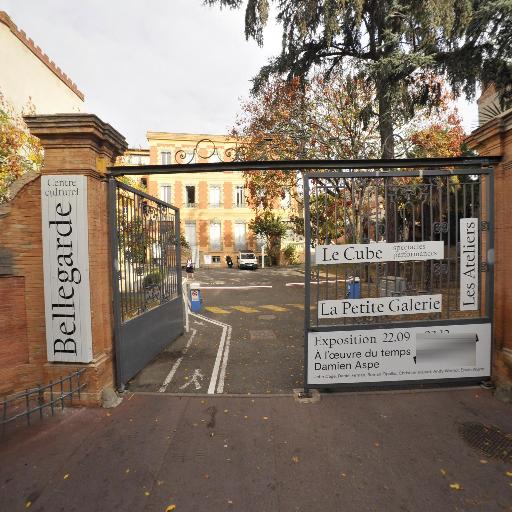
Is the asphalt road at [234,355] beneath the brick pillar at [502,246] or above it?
beneath

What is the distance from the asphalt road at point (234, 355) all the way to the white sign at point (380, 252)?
227cm

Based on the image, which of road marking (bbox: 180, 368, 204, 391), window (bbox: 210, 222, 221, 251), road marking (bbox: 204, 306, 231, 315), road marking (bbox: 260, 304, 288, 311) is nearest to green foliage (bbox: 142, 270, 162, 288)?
road marking (bbox: 180, 368, 204, 391)

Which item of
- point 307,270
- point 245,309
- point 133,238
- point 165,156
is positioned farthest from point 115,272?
point 165,156

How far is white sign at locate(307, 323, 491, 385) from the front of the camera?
4520 millimetres

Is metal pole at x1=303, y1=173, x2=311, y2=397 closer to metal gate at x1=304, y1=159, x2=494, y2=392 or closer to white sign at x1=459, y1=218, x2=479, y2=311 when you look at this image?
metal gate at x1=304, y1=159, x2=494, y2=392

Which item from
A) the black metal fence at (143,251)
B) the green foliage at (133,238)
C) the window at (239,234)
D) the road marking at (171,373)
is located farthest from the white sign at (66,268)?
the window at (239,234)

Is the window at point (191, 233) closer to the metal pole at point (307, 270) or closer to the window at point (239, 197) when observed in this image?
the window at point (239, 197)

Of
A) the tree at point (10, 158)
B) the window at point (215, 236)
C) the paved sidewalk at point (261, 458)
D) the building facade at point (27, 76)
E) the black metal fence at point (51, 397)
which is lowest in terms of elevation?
the paved sidewalk at point (261, 458)

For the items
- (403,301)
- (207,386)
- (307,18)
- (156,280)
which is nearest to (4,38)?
(307,18)

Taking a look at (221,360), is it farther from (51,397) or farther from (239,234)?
(239,234)

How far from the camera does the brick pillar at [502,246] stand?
439 centimetres

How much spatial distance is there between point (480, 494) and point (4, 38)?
21406mm

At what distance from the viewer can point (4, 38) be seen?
1377 centimetres

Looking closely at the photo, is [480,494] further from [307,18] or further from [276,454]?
[307,18]
